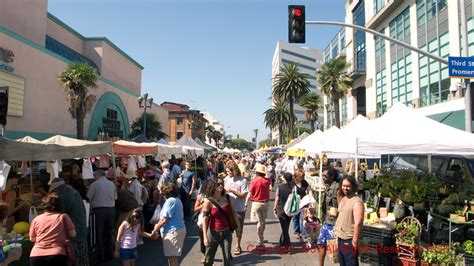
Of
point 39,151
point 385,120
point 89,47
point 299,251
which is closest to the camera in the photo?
point 39,151

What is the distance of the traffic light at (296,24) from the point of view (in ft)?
34.8

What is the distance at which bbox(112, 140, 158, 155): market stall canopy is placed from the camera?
1064 centimetres

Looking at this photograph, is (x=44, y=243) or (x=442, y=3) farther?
(x=442, y=3)

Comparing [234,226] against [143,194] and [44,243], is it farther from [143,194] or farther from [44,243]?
[143,194]

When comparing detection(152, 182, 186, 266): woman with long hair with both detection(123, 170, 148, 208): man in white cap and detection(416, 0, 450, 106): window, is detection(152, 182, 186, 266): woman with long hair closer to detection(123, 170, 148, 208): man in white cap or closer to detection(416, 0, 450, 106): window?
detection(123, 170, 148, 208): man in white cap

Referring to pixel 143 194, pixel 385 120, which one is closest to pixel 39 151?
pixel 143 194

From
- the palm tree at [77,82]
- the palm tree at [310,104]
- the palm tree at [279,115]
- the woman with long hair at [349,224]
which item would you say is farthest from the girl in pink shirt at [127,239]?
the palm tree at [279,115]

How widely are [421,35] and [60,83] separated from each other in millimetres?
25417

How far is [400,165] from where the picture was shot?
1403cm

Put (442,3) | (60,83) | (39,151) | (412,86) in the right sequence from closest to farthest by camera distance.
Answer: (39,151)
(442,3)
(60,83)
(412,86)

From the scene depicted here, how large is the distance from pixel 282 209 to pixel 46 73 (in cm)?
2272

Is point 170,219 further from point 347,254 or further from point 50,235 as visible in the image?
point 347,254

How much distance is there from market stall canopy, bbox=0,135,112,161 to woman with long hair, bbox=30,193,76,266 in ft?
5.44

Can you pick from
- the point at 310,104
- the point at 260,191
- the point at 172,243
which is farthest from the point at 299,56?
the point at 172,243
